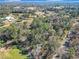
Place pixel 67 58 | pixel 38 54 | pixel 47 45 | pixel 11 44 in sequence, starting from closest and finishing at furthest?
1. pixel 67 58
2. pixel 38 54
3. pixel 47 45
4. pixel 11 44

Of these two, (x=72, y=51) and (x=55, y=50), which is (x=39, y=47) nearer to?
(x=55, y=50)

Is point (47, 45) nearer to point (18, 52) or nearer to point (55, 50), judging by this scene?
point (55, 50)

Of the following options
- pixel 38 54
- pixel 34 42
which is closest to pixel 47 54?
pixel 38 54

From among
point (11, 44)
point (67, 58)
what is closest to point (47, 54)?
point (67, 58)

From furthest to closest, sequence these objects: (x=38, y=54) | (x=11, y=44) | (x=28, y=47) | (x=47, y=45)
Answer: (x=11, y=44) → (x=28, y=47) → (x=47, y=45) → (x=38, y=54)

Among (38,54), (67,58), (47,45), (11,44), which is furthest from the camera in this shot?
(11,44)

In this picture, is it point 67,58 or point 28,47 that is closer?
point 67,58

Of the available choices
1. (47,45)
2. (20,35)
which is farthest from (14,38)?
(47,45)

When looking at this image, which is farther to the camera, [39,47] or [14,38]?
[14,38]
